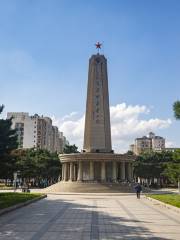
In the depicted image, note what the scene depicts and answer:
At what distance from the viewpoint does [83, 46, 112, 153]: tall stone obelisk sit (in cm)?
5716

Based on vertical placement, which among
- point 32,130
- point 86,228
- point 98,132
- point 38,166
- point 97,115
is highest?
point 32,130

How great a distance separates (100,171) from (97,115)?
929cm

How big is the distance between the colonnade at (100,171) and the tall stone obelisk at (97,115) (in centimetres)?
251

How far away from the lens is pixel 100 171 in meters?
59.5

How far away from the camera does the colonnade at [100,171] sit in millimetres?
57000

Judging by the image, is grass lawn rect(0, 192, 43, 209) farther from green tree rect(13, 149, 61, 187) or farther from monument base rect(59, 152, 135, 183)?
green tree rect(13, 149, 61, 187)

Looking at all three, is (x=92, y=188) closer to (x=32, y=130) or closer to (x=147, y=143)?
(x=32, y=130)

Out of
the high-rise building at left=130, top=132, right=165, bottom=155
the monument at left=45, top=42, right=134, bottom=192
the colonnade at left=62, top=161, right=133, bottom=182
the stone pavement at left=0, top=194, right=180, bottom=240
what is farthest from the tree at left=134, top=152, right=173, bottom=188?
the high-rise building at left=130, top=132, right=165, bottom=155

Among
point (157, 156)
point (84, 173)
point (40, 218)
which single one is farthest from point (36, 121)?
point (40, 218)

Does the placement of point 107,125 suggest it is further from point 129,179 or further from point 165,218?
point 165,218

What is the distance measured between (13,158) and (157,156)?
187 ft

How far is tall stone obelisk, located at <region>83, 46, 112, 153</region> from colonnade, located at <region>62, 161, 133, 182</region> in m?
2.51

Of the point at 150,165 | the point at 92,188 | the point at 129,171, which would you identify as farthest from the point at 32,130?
the point at 92,188

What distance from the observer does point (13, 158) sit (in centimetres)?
2812
